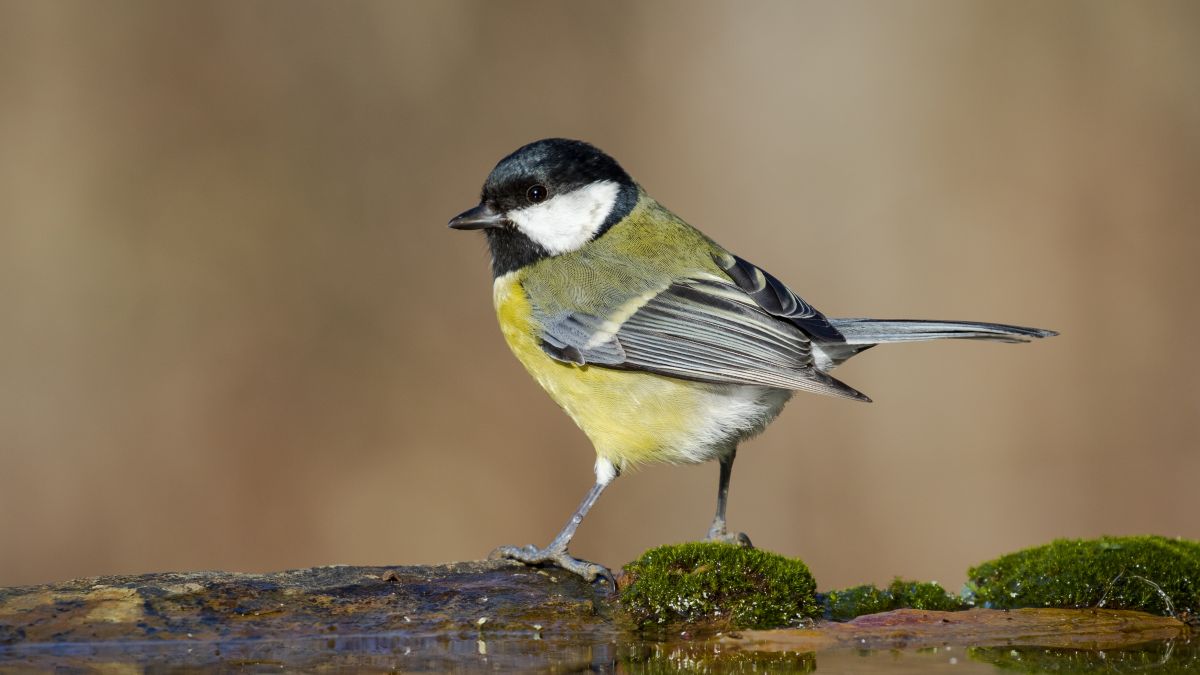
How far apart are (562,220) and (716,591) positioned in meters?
1.47

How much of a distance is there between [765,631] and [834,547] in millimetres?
3533

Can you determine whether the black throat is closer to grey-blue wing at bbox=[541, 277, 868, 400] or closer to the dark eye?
the dark eye

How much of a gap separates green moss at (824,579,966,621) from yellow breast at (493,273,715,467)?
0.64 meters

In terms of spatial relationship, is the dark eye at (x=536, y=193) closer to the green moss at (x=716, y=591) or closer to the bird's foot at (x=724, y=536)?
the bird's foot at (x=724, y=536)

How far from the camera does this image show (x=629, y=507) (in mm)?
6301

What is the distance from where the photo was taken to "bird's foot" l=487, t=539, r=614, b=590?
301cm

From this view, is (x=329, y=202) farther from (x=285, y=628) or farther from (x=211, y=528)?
(x=285, y=628)

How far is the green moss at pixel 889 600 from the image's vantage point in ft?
9.76

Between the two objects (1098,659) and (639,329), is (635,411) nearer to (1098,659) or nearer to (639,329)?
(639,329)

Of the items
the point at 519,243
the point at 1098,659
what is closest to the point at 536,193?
the point at 519,243

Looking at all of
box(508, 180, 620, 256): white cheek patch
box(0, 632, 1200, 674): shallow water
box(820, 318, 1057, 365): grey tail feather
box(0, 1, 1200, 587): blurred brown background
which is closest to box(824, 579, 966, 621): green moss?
box(0, 632, 1200, 674): shallow water

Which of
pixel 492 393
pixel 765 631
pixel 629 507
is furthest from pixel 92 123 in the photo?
pixel 765 631

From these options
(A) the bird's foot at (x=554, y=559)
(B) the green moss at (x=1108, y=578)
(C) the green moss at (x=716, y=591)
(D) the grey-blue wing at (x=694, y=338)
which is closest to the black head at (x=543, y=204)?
(D) the grey-blue wing at (x=694, y=338)

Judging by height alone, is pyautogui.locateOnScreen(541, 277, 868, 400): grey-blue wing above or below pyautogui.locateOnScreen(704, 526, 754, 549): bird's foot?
above
